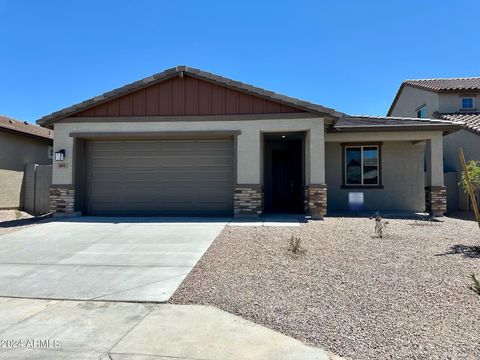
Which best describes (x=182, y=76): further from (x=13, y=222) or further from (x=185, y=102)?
(x=13, y=222)

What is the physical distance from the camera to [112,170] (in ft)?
42.2

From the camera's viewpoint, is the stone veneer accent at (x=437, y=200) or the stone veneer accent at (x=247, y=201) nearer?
the stone veneer accent at (x=247, y=201)

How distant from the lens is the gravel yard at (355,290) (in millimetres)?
3723

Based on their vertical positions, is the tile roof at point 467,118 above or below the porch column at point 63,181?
above

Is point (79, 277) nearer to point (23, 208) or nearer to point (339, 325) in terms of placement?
point (339, 325)

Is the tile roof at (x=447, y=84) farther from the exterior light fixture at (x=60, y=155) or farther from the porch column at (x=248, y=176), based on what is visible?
the exterior light fixture at (x=60, y=155)

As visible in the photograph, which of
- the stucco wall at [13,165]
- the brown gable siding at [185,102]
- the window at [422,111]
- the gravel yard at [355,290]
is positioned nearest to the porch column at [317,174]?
the brown gable siding at [185,102]

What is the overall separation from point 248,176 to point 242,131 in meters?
1.52

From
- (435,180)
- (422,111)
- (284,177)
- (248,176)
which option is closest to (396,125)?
(435,180)

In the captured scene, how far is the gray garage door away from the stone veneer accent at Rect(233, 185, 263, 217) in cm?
64

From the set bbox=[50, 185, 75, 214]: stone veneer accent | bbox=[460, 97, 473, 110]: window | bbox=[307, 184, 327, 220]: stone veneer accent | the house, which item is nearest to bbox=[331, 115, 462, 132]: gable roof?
the house

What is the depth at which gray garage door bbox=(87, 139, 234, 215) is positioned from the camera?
1252 centimetres

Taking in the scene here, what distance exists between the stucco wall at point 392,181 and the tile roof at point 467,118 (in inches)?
96.0

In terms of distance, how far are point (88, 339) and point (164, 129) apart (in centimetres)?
920
